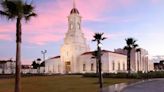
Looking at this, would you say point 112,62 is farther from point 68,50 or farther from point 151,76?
point 151,76

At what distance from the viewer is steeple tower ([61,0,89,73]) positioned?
125812mm

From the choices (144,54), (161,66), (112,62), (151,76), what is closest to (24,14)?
(151,76)

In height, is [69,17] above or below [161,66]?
above

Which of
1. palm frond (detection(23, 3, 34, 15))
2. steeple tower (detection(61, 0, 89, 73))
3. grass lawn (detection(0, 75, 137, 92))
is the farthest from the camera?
steeple tower (detection(61, 0, 89, 73))

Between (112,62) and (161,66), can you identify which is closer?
(112,62)

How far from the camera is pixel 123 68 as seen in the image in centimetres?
12912

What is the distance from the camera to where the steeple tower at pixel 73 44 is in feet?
413

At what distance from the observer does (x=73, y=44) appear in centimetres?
12625

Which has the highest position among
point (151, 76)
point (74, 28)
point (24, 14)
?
point (74, 28)

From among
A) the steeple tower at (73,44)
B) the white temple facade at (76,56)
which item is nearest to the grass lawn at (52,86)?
the white temple facade at (76,56)

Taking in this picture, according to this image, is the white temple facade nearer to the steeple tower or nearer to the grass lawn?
the steeple tower

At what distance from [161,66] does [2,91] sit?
16086 centimetres

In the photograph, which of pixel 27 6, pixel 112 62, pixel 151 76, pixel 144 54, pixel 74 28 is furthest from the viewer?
pixel 144 54

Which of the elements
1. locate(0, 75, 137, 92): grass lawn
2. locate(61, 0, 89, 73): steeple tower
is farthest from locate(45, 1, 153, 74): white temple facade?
locate(0, 75, 137, 92): grass lawn
